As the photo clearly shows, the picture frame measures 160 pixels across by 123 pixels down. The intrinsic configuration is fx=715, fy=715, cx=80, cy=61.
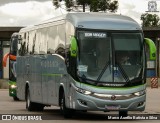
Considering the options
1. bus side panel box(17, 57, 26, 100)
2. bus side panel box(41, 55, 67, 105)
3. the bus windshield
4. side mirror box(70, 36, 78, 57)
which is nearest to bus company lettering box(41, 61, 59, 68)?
bus side panel box(41, 55, 67, 105)

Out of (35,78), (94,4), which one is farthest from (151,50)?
(94,4)

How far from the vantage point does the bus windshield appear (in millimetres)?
20391

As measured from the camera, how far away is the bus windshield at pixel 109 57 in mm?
20391

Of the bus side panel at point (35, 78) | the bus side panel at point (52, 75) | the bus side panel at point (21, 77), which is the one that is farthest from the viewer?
the bus side panel at point (21, 77)

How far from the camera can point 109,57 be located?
20531mm

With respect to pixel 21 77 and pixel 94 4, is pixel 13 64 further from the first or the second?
pixel 94 4

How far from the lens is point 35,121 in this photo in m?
20.1

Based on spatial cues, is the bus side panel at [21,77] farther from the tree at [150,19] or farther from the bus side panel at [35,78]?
the tree at [150,19]

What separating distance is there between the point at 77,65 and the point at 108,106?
1473 millimetres

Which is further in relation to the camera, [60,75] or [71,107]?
[60,75]

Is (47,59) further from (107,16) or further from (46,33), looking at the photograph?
(107,16)

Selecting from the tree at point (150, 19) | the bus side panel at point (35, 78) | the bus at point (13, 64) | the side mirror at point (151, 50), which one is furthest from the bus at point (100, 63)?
the tree at point (150, 19)

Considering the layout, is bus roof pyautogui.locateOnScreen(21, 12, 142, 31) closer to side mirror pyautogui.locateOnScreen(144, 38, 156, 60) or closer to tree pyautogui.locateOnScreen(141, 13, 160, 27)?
side mirror pyautogui.locateOnScreen(144, 38, 156, 60)

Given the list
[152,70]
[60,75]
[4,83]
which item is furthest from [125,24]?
[152,70]
